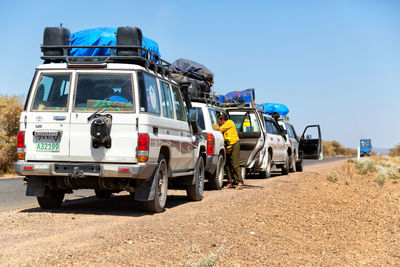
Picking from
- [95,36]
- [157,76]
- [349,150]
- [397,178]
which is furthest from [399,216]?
[349,150]

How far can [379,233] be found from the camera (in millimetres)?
9477

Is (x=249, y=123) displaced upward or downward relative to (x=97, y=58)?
downward

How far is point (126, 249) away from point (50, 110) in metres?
3.40

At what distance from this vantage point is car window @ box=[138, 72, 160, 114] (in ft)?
28.0

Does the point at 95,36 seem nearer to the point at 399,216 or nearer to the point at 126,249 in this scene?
the point at 126,249

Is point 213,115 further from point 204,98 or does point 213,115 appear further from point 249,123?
point 249,123

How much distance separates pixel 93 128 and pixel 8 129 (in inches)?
665

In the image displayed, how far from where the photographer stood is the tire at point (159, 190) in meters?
8.94

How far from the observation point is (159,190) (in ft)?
30.6

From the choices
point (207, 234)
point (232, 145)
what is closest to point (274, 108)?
point (232, 145)

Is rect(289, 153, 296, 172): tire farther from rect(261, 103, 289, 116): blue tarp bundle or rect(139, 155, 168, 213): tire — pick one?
rect(139, 155, 168, 213): tire

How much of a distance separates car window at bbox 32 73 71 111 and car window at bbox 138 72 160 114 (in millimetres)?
1163

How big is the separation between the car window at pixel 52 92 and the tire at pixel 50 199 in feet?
4.84

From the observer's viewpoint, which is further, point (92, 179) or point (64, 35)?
point (64, 35)
